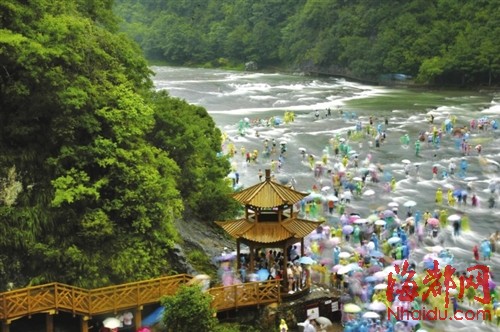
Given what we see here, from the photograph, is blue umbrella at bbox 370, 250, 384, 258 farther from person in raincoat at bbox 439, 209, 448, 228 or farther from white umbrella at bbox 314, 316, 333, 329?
white umbrella at bbox 314, 316, 333, 329

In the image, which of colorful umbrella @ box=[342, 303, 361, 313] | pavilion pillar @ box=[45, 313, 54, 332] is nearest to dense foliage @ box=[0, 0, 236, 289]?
pavilion pillar @ box=[45, 313, 54, 332]

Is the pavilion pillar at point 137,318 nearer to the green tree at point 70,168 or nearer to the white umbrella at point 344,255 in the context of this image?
the green tree at point 70,168

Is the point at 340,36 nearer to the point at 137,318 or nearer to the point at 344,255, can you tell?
the point at 344,255

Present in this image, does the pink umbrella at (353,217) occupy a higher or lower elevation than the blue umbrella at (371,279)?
higher

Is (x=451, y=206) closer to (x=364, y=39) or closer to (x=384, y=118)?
(x=384, y=118)

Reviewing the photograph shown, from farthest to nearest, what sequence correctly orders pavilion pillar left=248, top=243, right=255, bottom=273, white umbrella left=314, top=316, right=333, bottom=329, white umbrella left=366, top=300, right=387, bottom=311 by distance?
white umbrella left=366, top=300, right=387, bottom=311 → pavilion pillar left=248, top=243, right=255, bottom=273 → white umbrella left=314, top=316, right=333, bottom=329

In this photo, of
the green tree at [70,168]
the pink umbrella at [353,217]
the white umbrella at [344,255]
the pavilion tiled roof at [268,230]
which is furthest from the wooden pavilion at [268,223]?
the pink umbrella at [353,217]

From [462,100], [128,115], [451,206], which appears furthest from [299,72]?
[128,115]

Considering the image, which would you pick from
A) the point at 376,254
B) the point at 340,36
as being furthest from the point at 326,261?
the point at 340,36
